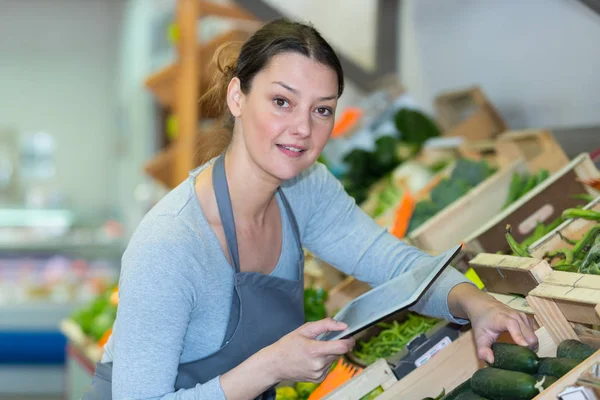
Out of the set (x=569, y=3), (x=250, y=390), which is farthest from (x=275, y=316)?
(x=569, y=3)

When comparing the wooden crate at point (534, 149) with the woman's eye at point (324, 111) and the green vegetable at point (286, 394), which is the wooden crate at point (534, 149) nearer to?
the green vegetable at point (286, 394)

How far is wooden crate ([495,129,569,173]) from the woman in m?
1.22

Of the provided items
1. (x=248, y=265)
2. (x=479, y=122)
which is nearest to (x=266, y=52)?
(x=248, y=265)

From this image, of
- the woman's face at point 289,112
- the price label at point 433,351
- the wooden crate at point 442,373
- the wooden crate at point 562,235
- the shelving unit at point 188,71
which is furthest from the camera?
the shelving unit at point 188,71

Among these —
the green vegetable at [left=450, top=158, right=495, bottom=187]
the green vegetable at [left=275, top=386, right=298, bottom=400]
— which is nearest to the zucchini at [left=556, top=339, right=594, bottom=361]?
the green vegetable at [left=275, top=386, right=298, bottom=400]

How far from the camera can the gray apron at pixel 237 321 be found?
6.10 feet

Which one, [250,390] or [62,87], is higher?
[62,87]

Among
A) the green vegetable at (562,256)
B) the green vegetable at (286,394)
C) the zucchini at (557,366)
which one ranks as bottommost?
the green vegetable at (286,394)

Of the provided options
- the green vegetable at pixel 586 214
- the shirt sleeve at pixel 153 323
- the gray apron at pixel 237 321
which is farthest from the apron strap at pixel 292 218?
the green vegetable at pixel 586 214

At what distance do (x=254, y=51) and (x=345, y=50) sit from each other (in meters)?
4.36

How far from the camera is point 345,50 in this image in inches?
240

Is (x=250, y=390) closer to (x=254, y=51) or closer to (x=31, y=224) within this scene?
(x=254, y=51)

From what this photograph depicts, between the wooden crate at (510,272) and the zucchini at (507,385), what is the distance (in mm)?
295

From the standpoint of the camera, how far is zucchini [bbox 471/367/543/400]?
1497 millimetres
